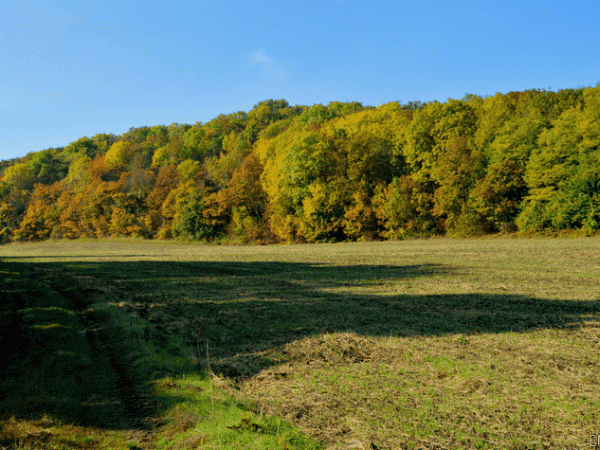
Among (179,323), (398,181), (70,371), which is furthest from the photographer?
(398,181)

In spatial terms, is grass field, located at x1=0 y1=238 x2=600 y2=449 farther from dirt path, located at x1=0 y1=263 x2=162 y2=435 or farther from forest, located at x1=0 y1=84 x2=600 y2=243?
forest, located at x1=0 y1=84 x2=600 y2=243

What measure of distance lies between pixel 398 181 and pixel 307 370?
50.0 m

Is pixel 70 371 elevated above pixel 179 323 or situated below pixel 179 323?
above

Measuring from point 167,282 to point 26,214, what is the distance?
109 metres

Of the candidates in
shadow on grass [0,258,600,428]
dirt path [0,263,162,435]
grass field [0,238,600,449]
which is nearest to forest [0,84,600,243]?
shadow on grass [0,258,600,428]

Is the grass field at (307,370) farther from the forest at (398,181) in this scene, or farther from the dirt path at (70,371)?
the forest at (398,181)

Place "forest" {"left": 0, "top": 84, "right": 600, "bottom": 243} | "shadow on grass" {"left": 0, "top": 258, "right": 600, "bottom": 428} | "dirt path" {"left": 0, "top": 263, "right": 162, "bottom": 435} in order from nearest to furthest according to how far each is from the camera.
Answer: "dirt path" {"left": 0, "top": 263, "right": 162, "bottom": 435}
"shadow on grass" {"left": 0, "top": 258, "right": 600, "bottom": 428}
"forest" {"left": 0, "top": 84, "right": 600, "bottom": 243}

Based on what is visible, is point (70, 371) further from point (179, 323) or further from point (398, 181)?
point (398, 181)

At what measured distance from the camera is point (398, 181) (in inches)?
2154

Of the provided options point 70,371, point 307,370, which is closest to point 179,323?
point 70,371

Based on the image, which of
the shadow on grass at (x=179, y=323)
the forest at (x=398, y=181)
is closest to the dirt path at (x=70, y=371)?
the shadow on grass at (x=179, y=323)

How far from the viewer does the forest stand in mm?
43856

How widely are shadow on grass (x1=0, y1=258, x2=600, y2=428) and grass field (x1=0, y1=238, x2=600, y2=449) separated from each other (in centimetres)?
5

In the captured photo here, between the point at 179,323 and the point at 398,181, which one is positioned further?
the point at 398,181
